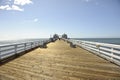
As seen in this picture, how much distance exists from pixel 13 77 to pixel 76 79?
86.4 inches

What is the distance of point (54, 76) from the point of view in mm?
4238

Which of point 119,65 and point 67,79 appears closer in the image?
point 67,79

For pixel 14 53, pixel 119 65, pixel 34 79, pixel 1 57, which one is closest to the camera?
pixel 34 79

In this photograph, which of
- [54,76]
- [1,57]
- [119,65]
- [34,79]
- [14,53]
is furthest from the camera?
[14,53]

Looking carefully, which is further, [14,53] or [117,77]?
[14,53]

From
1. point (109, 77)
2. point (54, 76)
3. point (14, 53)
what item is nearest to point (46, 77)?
point (54, 76)

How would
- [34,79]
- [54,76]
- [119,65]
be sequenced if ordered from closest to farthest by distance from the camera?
[34,79] < [54,76] < [119,65]

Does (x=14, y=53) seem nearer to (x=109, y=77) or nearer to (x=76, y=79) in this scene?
(x=76, y=79)

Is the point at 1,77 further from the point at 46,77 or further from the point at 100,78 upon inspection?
the point at 100,78

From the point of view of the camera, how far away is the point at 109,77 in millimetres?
4152

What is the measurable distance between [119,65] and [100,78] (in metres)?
2.26

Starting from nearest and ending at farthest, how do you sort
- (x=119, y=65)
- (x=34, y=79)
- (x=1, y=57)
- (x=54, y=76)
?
(x=34, y=79) < (x=54, y=76) < (x=119, y=65) < (x=1, y=57)

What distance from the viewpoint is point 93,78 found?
405cm

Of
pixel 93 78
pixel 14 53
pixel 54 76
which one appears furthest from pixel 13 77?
pixel 14 53
